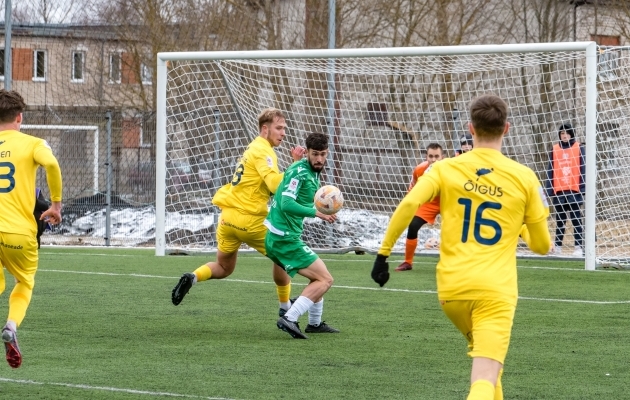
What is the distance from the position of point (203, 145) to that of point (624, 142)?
653 cm

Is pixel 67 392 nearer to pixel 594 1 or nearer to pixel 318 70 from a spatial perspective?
pixel 318 70

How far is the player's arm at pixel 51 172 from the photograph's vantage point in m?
6.73

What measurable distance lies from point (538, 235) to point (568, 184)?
10717mm

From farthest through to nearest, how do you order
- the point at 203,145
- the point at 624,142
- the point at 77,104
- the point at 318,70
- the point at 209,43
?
1. the point at 77,104
2. the point at 209,43
3. the point at 203,145
4. the point at 318,70
5. the point at 624,142

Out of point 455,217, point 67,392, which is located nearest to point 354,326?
point 67,392

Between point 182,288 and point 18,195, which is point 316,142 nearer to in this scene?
point 182,288

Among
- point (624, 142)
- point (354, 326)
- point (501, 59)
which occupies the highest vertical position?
point (501, 59)

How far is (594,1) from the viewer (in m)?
23.8

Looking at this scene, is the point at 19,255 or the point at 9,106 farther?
the point at 9,106

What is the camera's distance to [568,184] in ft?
50.4

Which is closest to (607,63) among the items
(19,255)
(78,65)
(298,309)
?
(298,309)

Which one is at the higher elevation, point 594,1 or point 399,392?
point 594,1

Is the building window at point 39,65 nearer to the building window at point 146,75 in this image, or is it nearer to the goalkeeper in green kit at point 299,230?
the building window at point 146,75

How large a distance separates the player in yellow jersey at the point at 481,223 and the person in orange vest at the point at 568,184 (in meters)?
10.5
